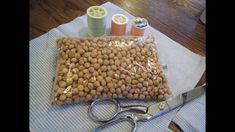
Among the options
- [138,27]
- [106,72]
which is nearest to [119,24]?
[138,27]

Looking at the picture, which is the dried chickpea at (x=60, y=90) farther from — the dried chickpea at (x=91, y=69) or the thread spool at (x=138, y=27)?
the thread spool at (x=138, y=27)

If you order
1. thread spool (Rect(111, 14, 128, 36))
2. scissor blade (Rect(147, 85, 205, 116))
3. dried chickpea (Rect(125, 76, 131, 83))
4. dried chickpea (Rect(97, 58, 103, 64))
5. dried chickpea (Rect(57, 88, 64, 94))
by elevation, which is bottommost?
dried chickpea (Rect(57, 88, 64, 94))

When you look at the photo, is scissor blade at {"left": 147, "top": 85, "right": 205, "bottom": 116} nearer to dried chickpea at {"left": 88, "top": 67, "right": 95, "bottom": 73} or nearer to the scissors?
the scissors

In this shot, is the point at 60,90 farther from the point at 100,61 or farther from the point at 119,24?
the point at 119,24

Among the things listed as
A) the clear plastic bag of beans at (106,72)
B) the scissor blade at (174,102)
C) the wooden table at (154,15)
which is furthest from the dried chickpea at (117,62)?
the wooden table at (154,15)

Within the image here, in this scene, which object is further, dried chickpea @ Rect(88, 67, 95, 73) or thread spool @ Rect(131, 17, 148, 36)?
thread spool @ Rect(131, 17, 148, 36)

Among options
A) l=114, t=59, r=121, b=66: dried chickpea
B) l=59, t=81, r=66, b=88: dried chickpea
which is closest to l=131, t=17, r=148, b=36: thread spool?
l=114, t=59, r=121, b=66: dried chickpea
